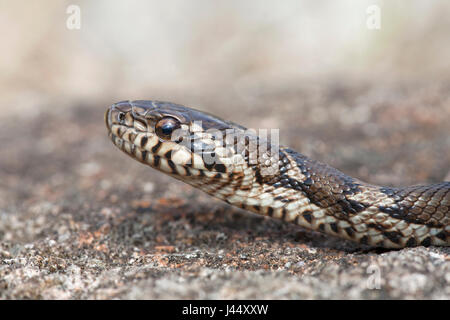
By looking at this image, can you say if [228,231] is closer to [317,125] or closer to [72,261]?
[72,261]

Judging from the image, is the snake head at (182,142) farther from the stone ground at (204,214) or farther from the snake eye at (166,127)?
the stone ground at (204,214)

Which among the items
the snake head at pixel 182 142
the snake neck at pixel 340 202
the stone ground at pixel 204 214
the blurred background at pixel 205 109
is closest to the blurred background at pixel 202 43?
the blurred background at pixel 205 109

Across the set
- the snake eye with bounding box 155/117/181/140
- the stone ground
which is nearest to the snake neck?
the stone ground

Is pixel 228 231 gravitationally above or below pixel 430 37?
below

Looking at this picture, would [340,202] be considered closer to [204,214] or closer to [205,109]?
[204,214]

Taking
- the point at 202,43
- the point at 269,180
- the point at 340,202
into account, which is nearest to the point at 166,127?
the point at 269,180
